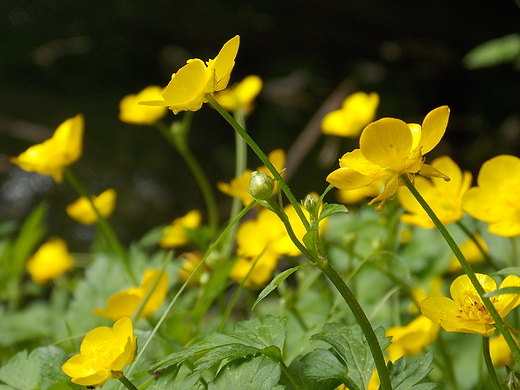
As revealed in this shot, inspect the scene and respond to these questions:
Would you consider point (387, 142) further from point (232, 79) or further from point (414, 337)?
point (232, 79)

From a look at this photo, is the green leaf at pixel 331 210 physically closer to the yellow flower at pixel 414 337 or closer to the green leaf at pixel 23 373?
the yellow flower at pixel 414 337

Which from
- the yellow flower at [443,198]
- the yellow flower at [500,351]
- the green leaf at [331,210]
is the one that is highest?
the green leaf at [331,210]

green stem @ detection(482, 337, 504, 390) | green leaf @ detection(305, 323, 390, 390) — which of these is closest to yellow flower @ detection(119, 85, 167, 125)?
green leaf @ detection(305, 323, 390, 390)

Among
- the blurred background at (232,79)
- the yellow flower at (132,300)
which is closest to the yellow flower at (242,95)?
the yellow flower at (132,300)

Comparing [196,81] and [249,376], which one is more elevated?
[196,81]

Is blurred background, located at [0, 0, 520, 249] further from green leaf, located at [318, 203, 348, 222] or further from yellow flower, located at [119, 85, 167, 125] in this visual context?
green leaf, located at [318, 203, 348, 222]

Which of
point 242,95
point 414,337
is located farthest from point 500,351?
point 242,95

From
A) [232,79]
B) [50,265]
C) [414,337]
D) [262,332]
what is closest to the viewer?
[262,332]
